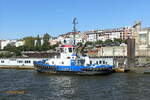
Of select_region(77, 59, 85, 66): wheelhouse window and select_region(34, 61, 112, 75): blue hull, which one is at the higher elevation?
select_region(77, 59, 85, 66): wheelhouse window

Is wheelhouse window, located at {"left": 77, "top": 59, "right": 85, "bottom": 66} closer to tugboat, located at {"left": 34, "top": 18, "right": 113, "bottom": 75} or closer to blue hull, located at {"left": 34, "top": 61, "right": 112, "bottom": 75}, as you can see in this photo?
tugboat, located at {"left": 34, "top": 18, "right": 113, "bottom": 75}

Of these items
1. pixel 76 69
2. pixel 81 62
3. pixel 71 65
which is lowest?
pixel 76 69

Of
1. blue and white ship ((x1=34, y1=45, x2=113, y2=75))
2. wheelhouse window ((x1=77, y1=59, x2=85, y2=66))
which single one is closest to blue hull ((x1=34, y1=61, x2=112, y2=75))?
blue and white ship ((x1=34, y1=45, x2=113, y2=75))

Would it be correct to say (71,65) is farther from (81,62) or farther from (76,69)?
(81,62)

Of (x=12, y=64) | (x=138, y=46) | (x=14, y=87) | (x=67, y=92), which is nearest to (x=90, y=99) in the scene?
(x=67, y=92)

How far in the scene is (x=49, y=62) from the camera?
164ft

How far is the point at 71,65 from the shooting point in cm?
4675

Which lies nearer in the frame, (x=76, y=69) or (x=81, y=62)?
(x=76, y=69)

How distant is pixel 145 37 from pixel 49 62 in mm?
35436

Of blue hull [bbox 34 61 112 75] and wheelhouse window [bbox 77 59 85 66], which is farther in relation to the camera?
wheelhouse window [bbox 77 59 85 66]

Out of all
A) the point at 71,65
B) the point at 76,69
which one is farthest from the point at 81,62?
the point at 76,69

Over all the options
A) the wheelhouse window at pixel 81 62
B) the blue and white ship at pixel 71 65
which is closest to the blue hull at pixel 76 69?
the blue and white ship at pixel 71 65

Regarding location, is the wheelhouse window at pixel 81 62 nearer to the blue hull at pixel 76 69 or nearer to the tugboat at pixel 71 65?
the tugboat at pixel 71 65

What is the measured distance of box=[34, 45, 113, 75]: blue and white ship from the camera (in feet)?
145
